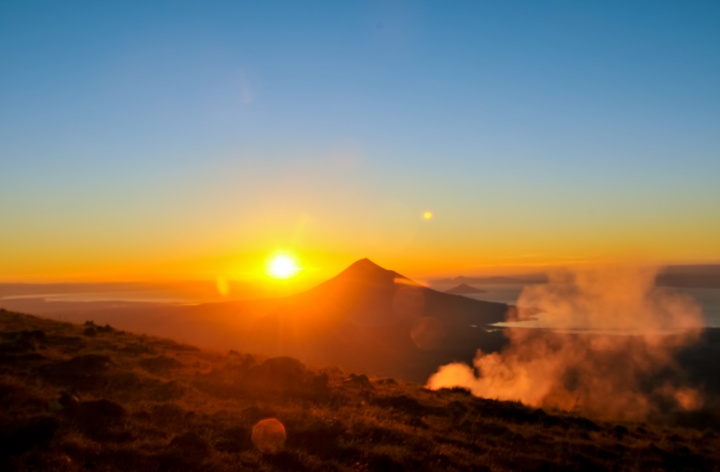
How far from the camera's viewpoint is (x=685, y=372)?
4831 cm

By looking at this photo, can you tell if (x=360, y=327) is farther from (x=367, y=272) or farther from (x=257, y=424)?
(x=257, y=424)

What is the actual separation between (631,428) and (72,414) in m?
18.0

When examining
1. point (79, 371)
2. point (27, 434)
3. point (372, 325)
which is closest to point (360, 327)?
point (372, 325)

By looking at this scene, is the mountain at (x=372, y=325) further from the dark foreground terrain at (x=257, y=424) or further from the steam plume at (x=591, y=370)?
the dark foreground terrain at (x=257, y=424)

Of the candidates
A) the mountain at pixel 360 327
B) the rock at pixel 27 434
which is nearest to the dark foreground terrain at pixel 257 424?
the rock at pixel 27 434

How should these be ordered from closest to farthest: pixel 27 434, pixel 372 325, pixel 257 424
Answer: pixel 27 434
pixel 257 424
pixel 372 325

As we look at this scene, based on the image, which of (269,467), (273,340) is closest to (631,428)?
(269,467)

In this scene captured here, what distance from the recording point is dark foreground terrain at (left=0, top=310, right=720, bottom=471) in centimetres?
958

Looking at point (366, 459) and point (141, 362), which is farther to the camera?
point (141, 362)

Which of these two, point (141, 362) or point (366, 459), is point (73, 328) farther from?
point (366, 459)

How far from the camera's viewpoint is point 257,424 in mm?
12289

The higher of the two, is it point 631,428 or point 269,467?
point 269,467

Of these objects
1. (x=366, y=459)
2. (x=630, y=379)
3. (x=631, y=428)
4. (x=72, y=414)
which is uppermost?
(x=72, y=414)

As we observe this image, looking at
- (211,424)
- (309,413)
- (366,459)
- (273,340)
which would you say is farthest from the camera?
(273,340)
